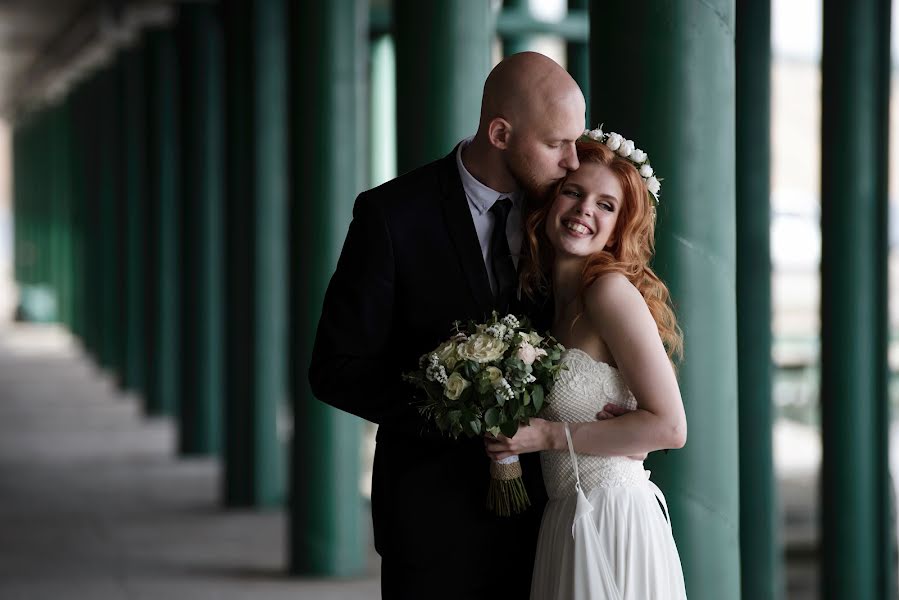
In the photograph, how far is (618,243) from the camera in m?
3.93

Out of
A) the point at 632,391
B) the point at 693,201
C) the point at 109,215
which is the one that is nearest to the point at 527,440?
the point at 632,391

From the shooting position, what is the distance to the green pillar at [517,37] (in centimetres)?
1193

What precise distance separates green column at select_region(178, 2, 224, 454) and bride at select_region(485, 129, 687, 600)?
9.38 metres

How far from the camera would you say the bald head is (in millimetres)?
3785

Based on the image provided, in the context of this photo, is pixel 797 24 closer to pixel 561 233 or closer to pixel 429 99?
pixel 429 99

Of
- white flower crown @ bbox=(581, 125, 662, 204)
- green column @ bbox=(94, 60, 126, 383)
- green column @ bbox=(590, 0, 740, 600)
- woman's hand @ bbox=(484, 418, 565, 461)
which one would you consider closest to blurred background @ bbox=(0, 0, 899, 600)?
green column @ bbox=(590, 0, 740, 600)

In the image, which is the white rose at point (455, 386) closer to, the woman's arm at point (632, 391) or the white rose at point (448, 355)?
the white rose at point (448, 355)

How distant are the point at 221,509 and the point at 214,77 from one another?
457cm

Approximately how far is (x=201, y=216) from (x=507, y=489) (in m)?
9.67

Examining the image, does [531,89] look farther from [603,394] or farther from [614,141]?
[603,394]

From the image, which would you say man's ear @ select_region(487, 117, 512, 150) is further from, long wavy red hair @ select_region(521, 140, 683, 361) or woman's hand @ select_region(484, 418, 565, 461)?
woman's hand @ select_region(484, 418, 565, 461)

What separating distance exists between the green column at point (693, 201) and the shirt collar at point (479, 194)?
2.89 ft

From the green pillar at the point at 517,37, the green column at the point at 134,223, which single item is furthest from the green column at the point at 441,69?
the green column at the point at 134,223

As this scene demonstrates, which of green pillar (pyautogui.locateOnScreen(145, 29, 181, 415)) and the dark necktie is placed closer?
the dark necktie
